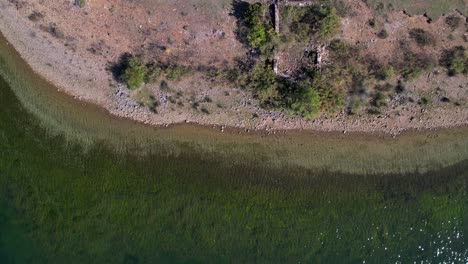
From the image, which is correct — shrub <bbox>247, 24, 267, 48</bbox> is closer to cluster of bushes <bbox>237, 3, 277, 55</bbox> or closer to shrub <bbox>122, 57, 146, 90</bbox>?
cluster of bushes <bbox>237, 3, 277, 55</bbox>

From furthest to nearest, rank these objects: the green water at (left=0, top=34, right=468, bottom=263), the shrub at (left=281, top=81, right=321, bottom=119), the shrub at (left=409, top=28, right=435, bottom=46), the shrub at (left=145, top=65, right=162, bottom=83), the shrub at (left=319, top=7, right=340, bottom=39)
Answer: the green water at (left=0, top=34, right=468, bottom=263) → the shrub at (left=145, top=65, right=162, bottom=83) → the shrub at (left=409, top=28, right=435, bottom=46) → the shrub at (left=281, top=81, right=321, bottom=119) → the shrub at (left=319, top=7, right=340, bottom=39)

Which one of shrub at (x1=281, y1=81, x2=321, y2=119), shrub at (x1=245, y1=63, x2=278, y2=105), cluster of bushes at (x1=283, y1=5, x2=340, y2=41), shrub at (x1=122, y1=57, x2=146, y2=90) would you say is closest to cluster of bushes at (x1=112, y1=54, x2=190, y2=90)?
shrub at (x1=122, y1=57, x2=146, y2=90)

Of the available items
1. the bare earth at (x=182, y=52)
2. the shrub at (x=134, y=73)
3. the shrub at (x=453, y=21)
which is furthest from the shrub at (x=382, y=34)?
the shrub at (x=134, y=73)

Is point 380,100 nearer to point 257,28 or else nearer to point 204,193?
point 257,28

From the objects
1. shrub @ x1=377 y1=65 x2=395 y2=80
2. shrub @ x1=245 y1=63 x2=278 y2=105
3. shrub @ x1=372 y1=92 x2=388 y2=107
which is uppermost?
shrub @ x1=377 y1=65 x2=395 y2=80

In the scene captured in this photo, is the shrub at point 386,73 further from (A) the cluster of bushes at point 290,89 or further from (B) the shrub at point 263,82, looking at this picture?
(B) the shrub at point 263,82
